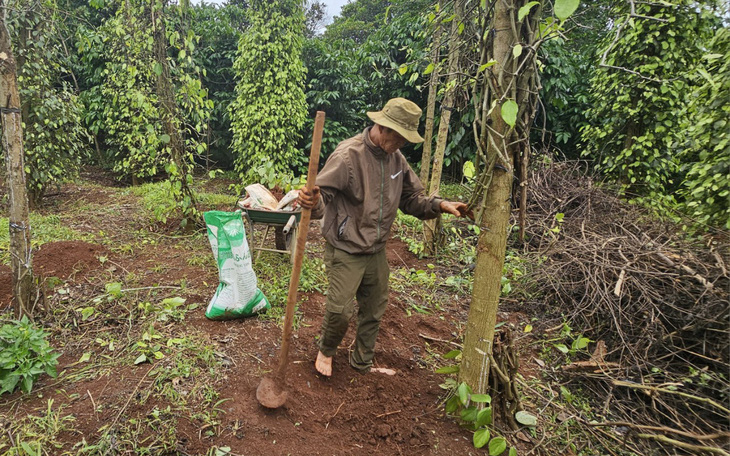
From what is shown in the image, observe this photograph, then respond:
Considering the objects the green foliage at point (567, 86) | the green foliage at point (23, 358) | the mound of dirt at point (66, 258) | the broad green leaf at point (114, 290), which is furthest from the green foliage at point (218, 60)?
the green foliage at point (23, 358)

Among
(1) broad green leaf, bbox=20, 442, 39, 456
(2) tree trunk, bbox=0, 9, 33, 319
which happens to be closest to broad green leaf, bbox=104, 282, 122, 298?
(2) tree trunk, bbox=0, 9, 33, 319

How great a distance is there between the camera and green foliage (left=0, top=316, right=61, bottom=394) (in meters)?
2.18

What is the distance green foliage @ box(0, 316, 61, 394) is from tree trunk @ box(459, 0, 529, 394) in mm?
2481

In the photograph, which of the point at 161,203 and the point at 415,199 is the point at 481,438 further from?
the point at 161,203

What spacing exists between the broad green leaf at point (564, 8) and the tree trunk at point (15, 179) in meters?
3.11

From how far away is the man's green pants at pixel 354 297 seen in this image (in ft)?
8.25

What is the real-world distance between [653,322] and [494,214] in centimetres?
176

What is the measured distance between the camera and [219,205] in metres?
6.45

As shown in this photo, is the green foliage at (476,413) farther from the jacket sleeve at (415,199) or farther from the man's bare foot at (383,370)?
the jacket sleeve at (415,199)

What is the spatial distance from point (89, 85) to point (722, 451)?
36.8ft

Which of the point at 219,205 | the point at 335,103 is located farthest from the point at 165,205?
the point at 335,103

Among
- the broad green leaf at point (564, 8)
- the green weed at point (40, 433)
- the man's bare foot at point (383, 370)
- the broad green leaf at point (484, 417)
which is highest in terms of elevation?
the broad green leaf at point (564, 8)

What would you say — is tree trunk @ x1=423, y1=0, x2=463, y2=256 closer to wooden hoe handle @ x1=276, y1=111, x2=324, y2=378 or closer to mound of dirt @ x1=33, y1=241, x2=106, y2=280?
wooden hoe handle @ x1=276, y1=111, x2=324, y2=378

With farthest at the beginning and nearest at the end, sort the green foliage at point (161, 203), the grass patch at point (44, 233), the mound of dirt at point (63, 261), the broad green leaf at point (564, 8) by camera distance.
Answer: the green foliage at point (161, 203), the grass patch at point (44, 233), the mound of dirt at point (63, 261), the broad green leaf at point (564, 8)
